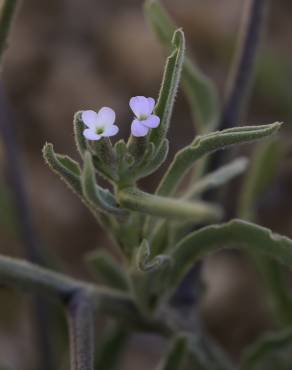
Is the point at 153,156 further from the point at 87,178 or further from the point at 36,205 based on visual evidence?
the point at 36,205

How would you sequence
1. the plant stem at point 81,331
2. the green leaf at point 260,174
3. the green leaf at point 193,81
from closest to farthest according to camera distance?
the plant stem at point 81,331 < the green leaf at point 193,81 < the green leaf at point 260,174

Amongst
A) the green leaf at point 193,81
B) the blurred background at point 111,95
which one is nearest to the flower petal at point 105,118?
the green leaf at point 193,81

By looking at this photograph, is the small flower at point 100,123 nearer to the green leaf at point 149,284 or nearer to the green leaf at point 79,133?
the green leaf at point 79,133

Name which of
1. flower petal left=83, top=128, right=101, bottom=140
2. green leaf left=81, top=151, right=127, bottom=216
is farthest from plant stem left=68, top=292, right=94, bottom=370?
flower petal left=83, top=128, right=101, bottom=140

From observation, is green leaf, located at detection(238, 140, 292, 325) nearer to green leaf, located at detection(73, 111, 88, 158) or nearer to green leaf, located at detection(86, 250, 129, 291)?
green leaf, located at detection(86, 250, 129, 291)

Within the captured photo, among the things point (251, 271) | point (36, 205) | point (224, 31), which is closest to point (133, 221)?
point (251, 271)

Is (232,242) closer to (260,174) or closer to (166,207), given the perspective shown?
(166,207)
